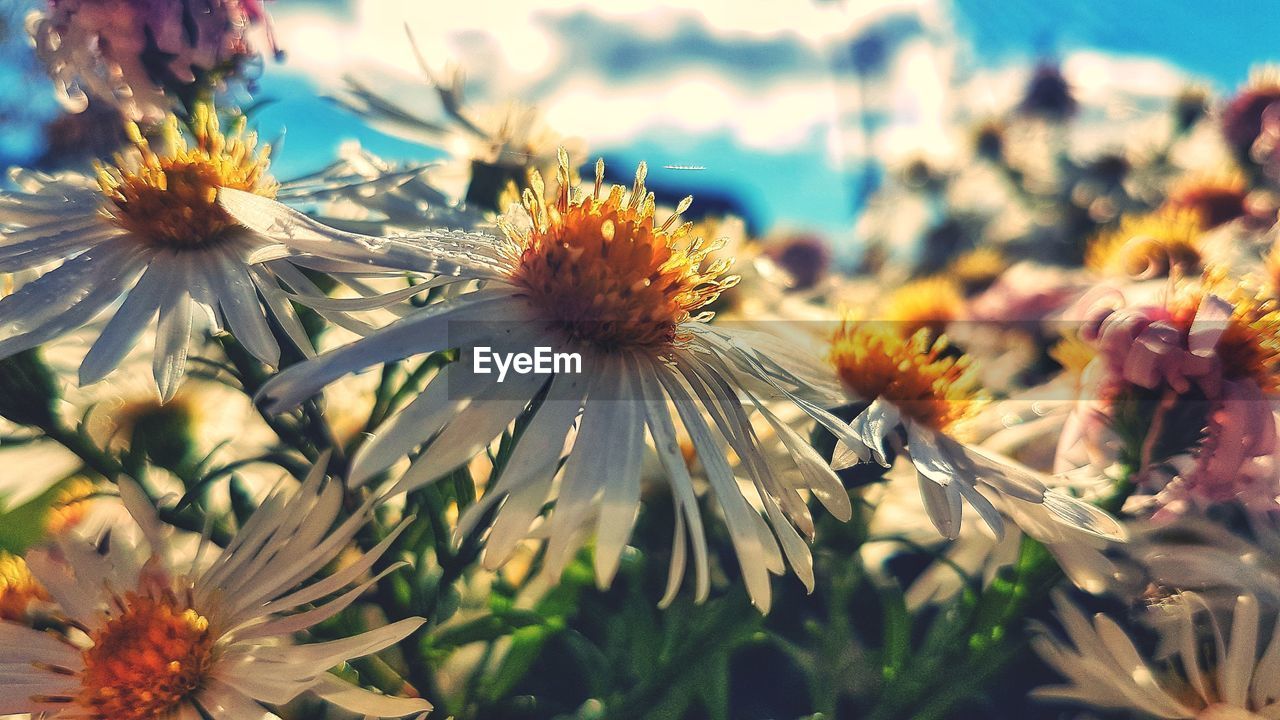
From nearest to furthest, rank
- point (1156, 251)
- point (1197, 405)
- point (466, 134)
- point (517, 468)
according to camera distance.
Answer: point (517, 468)
point (1197, 405)
point (466, 134)
point (1156, 251)

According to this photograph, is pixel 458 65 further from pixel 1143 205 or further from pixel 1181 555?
pixel 1143 205

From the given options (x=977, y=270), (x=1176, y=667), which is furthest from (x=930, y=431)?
(x=977, y=270)

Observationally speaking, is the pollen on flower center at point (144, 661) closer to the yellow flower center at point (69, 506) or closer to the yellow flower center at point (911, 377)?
the yellow flower center at point (69, 506)

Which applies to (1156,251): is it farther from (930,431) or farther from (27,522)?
(27,522)

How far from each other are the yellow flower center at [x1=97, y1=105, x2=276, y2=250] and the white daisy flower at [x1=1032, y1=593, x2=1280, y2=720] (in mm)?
350

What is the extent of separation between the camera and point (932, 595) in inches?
15.2

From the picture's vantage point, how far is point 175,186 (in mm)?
315

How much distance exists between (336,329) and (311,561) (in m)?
0.10

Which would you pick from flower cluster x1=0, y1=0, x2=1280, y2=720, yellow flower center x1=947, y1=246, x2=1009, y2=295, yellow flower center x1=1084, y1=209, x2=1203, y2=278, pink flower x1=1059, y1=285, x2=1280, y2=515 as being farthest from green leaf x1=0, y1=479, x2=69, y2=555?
yellow flower center x1=947, y1=246, x2=1009, y2=295

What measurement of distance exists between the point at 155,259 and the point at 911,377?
306 mm

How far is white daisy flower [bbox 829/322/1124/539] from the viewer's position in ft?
0.96

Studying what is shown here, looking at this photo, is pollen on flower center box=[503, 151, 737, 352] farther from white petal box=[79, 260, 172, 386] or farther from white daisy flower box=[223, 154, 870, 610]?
white petal box=[79, 260, 172, 386]

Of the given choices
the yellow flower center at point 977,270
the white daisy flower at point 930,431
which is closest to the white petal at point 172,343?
the white daisy flower at point 930,431

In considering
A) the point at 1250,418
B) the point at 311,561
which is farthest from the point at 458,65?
the point at 1250,418
